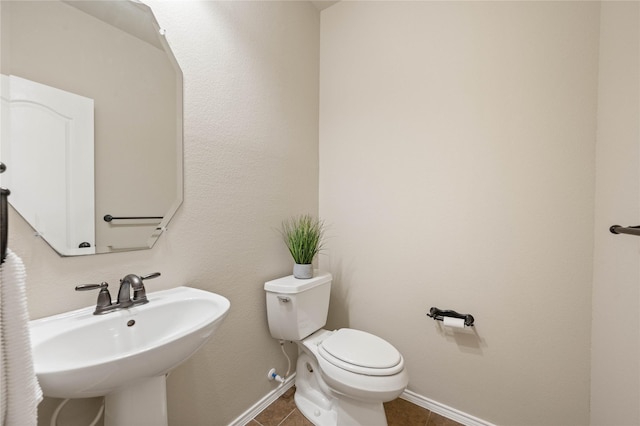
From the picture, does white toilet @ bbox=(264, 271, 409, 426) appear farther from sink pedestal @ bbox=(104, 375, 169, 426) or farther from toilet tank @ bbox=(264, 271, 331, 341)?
sink pedestal @ bbox=(104, 375, 169, 426)

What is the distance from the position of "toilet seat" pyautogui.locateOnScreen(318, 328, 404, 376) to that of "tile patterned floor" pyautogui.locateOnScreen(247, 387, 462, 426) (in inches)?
17.6

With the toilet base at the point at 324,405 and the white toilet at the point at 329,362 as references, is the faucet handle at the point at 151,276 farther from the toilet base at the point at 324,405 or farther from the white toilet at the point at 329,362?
the toilet base at the point at 324,405

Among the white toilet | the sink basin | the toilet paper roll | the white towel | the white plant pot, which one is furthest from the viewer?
the white plant pot

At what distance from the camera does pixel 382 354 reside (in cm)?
126

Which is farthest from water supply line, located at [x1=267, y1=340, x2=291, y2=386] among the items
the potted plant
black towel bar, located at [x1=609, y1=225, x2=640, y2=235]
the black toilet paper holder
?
black towel bar, located at [x1=609, y1=225, x2=640, y2=235]

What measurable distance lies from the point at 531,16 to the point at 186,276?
1996 millimetres

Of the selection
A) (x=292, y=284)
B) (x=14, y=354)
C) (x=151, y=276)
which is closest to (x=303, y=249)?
(x=292, y=284)

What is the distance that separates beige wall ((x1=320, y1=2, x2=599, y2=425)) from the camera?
1.21 m

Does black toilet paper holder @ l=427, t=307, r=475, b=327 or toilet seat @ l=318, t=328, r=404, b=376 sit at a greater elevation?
black toilet paper holder @ l=427, t=307, r=475, b=327

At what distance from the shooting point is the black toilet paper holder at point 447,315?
4.55 ft

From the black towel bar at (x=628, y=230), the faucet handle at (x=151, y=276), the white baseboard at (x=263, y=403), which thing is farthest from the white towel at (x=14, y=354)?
the black towel bar at (x=628, y=230)

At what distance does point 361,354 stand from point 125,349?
939mm

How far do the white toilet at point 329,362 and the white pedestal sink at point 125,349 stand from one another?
0.52 m

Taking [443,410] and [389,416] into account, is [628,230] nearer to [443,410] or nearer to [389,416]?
[443,410]
